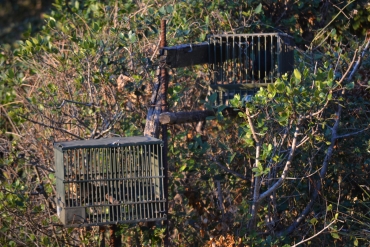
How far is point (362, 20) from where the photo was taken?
7113 mm

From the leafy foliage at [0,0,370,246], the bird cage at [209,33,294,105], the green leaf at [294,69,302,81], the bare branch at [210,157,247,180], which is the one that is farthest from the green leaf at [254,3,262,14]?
the green leaf at [294,69,302,81]

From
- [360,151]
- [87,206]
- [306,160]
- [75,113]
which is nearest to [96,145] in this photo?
[87,206]

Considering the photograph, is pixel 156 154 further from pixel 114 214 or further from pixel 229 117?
pixel 229 117

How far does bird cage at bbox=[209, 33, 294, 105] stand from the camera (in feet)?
15.7

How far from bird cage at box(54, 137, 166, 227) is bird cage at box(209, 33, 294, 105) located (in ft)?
3.88

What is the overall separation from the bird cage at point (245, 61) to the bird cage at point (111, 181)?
1181 millimetres

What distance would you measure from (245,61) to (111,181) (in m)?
1.64

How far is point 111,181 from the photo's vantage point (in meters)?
3.78

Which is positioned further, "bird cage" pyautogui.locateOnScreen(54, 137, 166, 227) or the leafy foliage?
the leafy foliage

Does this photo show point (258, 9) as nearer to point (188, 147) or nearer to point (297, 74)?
point (188, 147)

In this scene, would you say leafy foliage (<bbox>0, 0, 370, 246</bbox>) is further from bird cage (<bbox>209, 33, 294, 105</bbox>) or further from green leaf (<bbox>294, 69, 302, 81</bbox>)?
green leaf (<bbox>294, 69, 302, 81</bbox>)

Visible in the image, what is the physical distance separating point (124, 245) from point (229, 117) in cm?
139

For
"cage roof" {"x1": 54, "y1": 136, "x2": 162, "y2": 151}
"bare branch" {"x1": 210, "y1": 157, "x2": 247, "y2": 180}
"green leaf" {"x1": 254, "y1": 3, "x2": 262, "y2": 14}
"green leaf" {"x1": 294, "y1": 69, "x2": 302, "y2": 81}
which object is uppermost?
"green leaf" {"x1": 254, "y1": 3, "x2": 262, "y2": 14}

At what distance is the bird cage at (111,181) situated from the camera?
3.74 meters
